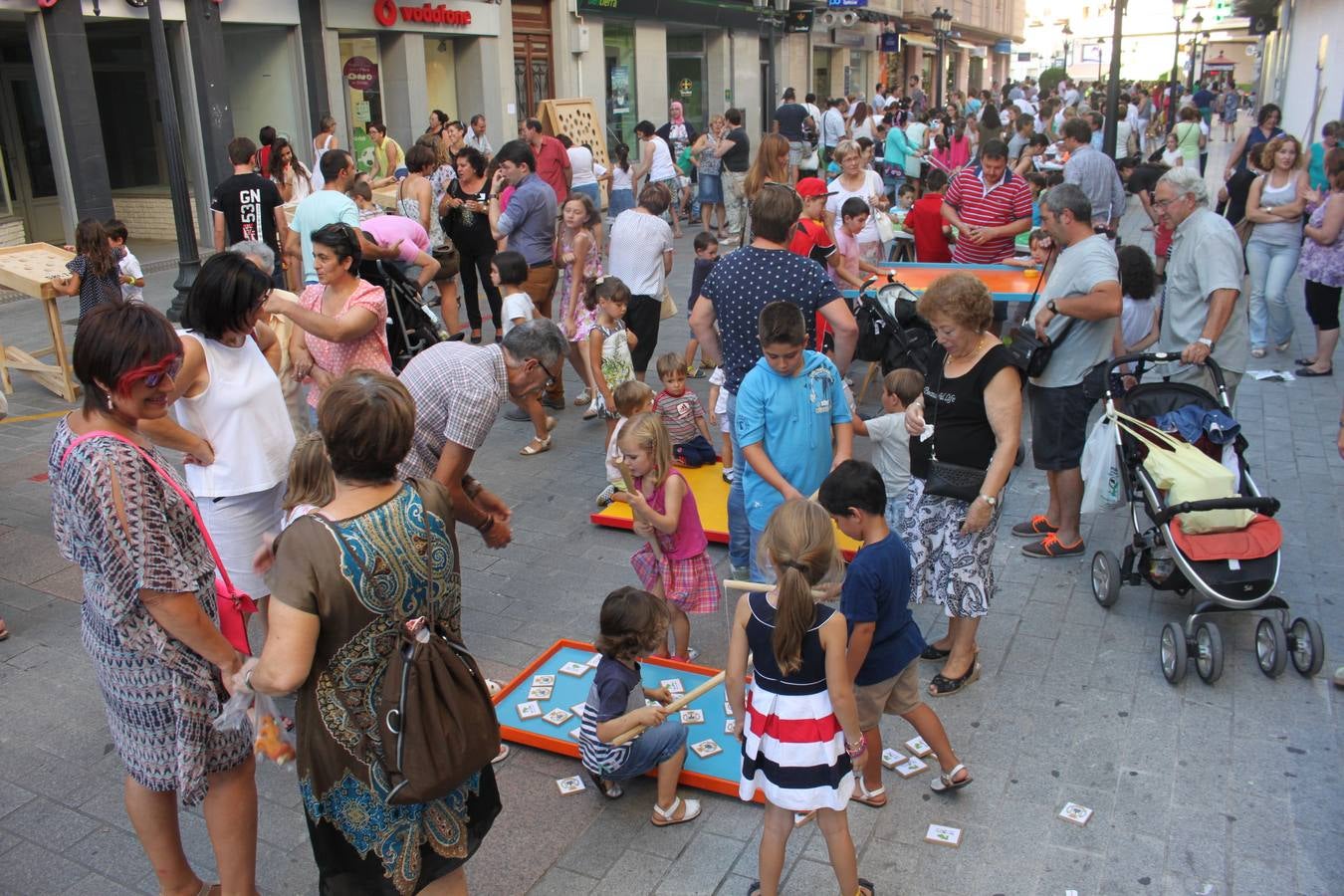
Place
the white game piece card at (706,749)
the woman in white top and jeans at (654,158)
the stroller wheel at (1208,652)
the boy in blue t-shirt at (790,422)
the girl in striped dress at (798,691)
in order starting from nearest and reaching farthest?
the girl in striped dress at (798,691) → the white game piece card at (706,749) → the boy in blue t-shirt at (790,422) → the stroller wheel at (1208,652) → the woman in white top and jeans at (654,158)

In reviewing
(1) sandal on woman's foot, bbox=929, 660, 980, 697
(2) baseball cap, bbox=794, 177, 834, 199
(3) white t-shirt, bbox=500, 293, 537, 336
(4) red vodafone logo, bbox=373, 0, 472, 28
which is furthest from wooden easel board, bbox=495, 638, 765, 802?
(4) red vodafone logo, bbox=373, 0, 472, 28

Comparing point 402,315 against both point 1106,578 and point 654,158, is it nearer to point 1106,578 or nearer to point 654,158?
point 1106,578

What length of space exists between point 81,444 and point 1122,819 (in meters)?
3.42

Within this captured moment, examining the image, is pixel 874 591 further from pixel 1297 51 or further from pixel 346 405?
pixel 1297 51

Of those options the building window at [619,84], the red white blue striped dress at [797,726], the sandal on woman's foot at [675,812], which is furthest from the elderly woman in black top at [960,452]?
the building window at [619,84]

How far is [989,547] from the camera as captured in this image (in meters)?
4.47

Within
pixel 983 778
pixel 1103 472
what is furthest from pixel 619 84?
pixel 983 778

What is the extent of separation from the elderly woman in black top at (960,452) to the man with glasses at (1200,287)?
2025mm

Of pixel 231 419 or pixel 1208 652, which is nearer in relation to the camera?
pixel 231 419

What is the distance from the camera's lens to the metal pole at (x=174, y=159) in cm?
1045

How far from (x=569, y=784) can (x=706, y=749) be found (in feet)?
1.72

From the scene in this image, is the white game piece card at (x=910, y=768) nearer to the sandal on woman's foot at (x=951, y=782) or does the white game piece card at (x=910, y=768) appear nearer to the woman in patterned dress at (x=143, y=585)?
the sandal on woman's foot at (x=951, y=782)

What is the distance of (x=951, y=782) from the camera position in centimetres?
387

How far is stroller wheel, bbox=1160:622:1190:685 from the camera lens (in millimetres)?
4500
